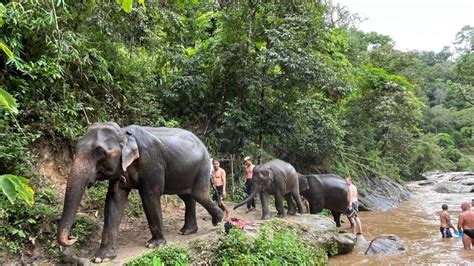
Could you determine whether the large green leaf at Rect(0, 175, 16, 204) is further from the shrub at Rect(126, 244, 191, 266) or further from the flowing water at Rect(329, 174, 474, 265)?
the flowing water at Rect(329, 174, 474, 265)

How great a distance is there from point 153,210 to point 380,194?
1449 cm

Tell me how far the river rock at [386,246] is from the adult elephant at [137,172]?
3.43m

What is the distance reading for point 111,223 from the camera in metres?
5.71

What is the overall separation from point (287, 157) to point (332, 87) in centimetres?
475

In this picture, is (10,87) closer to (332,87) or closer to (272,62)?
(272,62)

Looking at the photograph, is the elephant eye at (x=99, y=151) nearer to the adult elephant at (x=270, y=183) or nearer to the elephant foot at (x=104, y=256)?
the elephant foot at (x=104, y=256)

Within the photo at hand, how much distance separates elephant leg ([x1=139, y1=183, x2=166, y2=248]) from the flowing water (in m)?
3.39

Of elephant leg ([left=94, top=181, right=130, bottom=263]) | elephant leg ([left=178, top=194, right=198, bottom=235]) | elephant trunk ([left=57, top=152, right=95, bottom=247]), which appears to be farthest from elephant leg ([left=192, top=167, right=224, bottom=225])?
elephant trunk ([left=57, top=152, right=95, bottom=247])

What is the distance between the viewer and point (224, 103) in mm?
13500

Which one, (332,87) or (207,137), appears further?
(207,137)

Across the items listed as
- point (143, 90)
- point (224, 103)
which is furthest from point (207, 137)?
point (143, 90)

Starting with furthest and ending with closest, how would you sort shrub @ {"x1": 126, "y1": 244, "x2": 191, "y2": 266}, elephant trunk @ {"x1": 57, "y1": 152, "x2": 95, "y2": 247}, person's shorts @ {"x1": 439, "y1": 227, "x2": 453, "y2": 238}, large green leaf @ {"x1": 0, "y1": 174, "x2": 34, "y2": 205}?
person's shorts @ {"x1": 439, "y1": 227, "x2": 453, "y2": 238} → shrub @ {"x1": 126, "y1": 244, "x2": 191, "y2": 266} → elephant trunk @ {"x1": 57, "y1": 152, "x2": 95, "y2": 247} → large green leaf @ {"x1": 0, "y1": 174, "x2": 34, "y2": 205}

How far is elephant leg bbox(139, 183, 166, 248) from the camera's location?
604cm

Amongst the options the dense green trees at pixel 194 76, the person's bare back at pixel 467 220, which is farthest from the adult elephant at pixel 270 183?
the person's bare back at pixel 467 220
